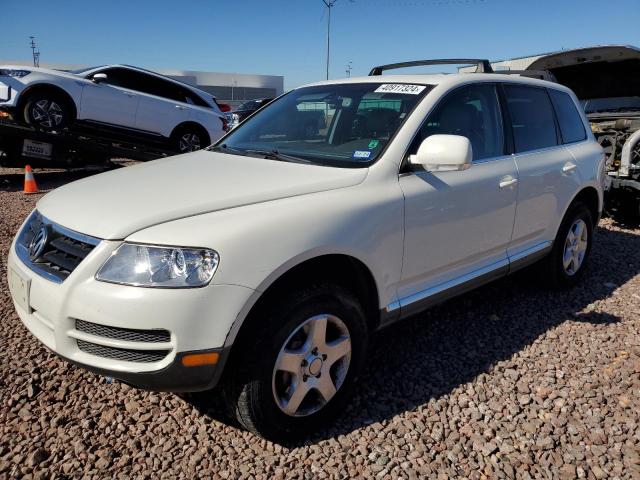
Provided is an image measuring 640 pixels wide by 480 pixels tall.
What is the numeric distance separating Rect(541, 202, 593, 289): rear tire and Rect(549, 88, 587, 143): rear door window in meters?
0.57

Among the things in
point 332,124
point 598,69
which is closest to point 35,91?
point 332,124

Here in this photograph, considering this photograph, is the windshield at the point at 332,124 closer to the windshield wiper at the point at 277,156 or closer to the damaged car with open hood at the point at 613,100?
the windshield wiper at the point at 277,156

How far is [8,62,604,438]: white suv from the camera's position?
6.44 feet

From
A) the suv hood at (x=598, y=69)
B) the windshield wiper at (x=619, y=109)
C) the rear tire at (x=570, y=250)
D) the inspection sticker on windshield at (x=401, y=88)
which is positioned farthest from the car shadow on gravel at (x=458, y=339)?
the windshield wiper at (x=619, y=109)

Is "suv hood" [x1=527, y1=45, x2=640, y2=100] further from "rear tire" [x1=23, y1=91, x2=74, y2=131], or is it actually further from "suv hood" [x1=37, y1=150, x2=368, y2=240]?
"rear tire" [x1=23, y1=91, x2=74, y2=131]

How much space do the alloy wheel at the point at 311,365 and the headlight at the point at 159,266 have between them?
51 centimetres

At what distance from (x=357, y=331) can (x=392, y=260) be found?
15.8 inches

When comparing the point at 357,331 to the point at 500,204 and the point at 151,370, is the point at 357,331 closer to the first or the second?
the point at 151,370

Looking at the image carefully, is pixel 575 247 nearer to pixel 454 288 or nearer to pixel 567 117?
pixel 567 117

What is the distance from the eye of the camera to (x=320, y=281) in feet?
7.57

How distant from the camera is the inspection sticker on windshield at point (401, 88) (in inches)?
117

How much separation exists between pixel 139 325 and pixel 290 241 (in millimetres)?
677

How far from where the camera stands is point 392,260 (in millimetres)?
2572

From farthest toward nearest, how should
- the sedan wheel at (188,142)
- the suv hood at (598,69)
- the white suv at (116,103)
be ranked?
the sedan wheel at (188,142) < the white suv at (116,103) < the suv hood at (598,69)
